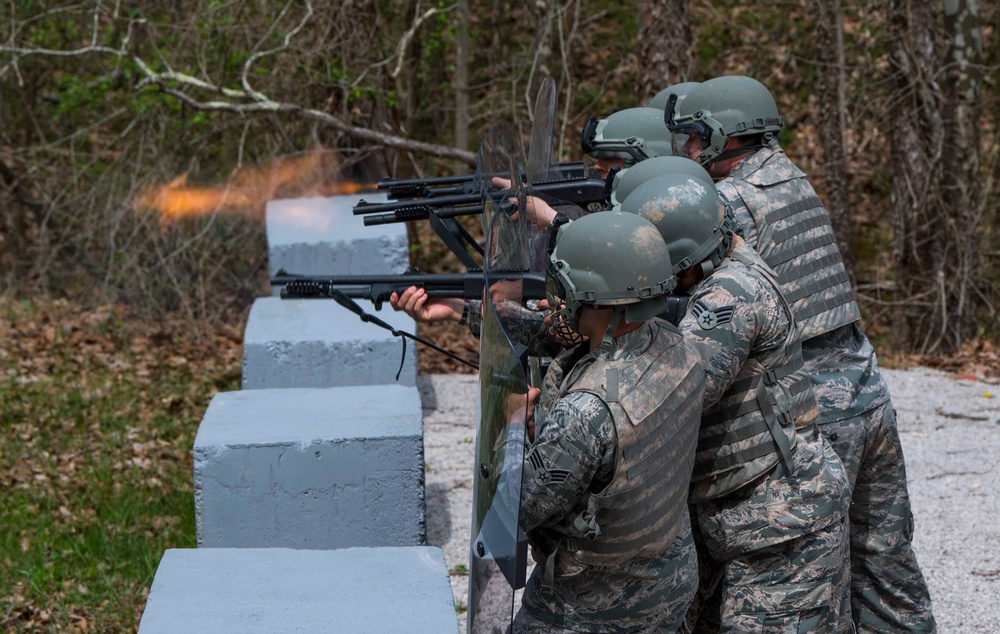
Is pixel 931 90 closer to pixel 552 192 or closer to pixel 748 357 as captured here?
pixel 552 192

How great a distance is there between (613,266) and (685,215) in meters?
0.62

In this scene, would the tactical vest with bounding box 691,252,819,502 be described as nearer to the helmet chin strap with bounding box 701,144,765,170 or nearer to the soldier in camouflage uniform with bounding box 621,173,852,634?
the soldier in camouflage uniform with bounding box 621,173,852,634

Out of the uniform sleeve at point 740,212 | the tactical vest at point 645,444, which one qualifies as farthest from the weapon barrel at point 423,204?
the tactical vest at point 645,444

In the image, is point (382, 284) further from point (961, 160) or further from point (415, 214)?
point (961, 160)

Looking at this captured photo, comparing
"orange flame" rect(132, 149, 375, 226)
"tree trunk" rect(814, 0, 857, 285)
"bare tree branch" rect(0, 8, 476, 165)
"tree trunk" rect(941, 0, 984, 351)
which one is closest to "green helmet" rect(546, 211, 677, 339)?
"bare tree branch" rect(0, 8, 476, 165)

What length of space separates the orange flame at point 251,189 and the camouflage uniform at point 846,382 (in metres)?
6.96

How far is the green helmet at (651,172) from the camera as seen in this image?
371 centimetres

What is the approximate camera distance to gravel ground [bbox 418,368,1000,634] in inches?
207

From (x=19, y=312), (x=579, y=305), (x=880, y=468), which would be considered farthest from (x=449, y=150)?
(x=579, y=305)

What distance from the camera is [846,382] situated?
4.10 m

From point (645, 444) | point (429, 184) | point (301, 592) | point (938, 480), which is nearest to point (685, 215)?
point (645, 444)

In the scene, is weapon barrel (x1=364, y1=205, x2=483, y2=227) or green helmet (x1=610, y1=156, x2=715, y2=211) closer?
green helmet (x1=610, y1=156, x2=715, y2=211)

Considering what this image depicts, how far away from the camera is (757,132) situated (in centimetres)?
420

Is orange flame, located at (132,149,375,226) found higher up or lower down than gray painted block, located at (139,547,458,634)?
lower down
